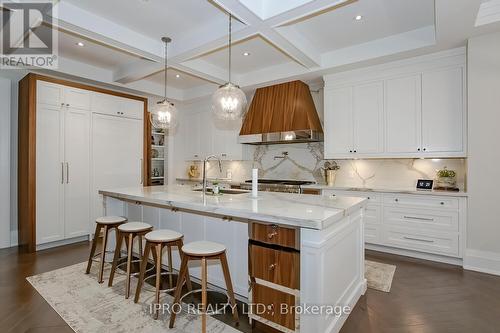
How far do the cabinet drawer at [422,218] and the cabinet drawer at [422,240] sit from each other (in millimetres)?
69

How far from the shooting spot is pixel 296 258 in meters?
1.80

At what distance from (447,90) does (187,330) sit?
3965 millimetres

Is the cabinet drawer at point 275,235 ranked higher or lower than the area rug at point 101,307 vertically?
higher

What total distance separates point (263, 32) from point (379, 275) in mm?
3009

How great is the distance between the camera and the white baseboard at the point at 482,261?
9.95 ft

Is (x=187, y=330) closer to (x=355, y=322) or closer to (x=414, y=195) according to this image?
→ (x=355, y=322)

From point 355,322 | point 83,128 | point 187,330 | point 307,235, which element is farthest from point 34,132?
point 355,322

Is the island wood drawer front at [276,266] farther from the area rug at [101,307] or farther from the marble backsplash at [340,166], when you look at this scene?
the marble backsplash at [340,166]

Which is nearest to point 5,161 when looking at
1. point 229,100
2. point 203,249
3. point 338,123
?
point 229,100

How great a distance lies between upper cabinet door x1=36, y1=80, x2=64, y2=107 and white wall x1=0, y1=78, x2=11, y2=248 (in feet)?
2.59

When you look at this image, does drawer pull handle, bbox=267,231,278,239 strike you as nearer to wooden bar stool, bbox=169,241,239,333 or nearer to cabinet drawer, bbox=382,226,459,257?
wooden bar stool, bbox=169,241,239,333

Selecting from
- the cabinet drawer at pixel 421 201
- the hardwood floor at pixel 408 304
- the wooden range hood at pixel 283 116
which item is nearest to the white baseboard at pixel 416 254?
the hardwood floor at pixel 408 304

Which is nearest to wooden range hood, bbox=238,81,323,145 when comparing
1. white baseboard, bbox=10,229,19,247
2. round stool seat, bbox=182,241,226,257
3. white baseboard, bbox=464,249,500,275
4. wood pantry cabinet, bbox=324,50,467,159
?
wood pantry cabinet, bbox=324,50,467,159

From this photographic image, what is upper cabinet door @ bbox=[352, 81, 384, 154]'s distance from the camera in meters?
3.94
